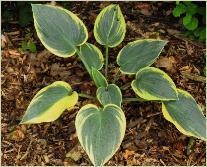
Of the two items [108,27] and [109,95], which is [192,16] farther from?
[109,95]

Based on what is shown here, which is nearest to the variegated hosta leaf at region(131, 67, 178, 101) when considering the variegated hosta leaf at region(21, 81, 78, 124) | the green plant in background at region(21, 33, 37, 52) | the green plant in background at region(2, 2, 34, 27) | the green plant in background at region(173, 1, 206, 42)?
the variegated hosta leaf at region(21, 81, 78, 124)

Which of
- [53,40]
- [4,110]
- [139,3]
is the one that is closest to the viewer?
[53,40]

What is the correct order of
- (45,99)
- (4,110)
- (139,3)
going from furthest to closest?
(139,3) → (4,110) → (45,99)

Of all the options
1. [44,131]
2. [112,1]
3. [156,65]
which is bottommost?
[44,131]

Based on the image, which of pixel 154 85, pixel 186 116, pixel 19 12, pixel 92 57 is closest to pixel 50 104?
pixel 92 57

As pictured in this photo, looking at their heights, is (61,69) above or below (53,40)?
below

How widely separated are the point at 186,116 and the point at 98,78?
1.72 feet

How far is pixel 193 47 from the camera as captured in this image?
2.96 metres

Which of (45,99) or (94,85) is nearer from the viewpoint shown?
(45,99)

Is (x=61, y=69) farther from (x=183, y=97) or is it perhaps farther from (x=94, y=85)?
(x=183, y=97)

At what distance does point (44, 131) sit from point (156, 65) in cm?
79

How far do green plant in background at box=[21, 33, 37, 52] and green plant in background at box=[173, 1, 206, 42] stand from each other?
91cm

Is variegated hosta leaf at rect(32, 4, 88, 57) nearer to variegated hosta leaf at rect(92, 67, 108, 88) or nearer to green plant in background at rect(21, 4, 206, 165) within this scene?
green plant in background at rect(21, 4, 206, 165)

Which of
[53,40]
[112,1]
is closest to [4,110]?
[53,40]
